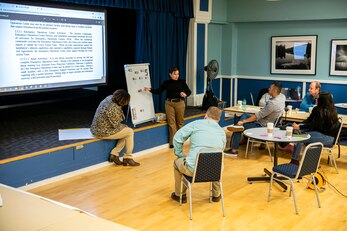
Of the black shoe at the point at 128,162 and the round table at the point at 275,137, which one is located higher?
the round table at the point at 275,137

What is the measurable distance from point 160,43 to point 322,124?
3.56 meters

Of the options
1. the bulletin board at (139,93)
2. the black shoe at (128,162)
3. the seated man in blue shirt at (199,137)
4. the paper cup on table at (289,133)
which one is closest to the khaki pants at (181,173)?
the seated man in blue shirt at (199,137)

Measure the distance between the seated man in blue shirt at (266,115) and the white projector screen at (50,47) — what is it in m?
2.37

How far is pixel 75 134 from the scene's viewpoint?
6242mm

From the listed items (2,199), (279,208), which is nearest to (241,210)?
(279,208)

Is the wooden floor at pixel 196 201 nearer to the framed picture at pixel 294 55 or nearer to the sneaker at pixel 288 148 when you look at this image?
the sneaker at pixel 288 148

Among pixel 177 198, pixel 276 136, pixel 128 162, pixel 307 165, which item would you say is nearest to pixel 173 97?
pixel 128 162

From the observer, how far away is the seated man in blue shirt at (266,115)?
6.44 metres

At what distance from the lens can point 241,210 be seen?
15.4ft

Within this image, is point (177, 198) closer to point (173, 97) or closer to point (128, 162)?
point (128, 162)

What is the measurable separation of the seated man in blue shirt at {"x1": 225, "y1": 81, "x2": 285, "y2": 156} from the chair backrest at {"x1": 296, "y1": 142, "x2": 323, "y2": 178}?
1.89 m

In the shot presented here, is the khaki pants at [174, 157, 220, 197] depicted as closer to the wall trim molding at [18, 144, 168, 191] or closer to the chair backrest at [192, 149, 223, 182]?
the chair backrest at [192, 149, 223, 182]

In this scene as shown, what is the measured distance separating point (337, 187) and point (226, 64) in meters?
5.12

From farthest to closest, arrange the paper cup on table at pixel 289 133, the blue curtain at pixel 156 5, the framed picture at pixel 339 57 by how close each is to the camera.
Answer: the framed picture at pixel 339 57 < the blue curtain at pixel 156 5 < the paper cup on table at pixel 289 133
